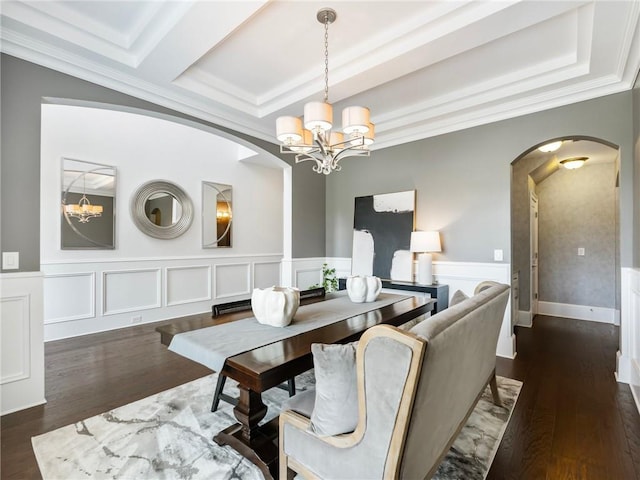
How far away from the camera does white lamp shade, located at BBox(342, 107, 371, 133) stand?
2197 mm

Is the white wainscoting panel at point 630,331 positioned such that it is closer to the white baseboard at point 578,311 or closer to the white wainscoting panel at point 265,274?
the white baseboard at point 578,311

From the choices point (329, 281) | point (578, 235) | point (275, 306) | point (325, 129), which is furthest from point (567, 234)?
point (275, 306)

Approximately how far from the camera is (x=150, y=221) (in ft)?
15.4

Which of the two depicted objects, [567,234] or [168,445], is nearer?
[168,445]

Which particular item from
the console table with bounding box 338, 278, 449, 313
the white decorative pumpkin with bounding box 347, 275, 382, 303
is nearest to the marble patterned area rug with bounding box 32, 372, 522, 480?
the white decorative pumpkin with bounding box 347, 275, 382, 303

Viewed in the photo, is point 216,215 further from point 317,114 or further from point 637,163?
point 637,163

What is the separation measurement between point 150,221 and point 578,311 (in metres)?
6.84

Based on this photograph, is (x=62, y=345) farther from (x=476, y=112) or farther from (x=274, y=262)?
(x=476, y=112)

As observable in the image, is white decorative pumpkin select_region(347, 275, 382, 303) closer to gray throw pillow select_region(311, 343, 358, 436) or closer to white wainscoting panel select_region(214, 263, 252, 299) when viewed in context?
gray throw pillow select_region(311, 343, 358, 436)

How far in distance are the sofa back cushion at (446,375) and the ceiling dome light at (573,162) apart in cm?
416

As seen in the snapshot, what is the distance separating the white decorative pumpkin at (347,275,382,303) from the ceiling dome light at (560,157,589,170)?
13.5 feet

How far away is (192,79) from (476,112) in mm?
3036

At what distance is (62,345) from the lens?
3.67 metres

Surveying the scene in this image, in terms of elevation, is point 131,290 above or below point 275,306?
below
